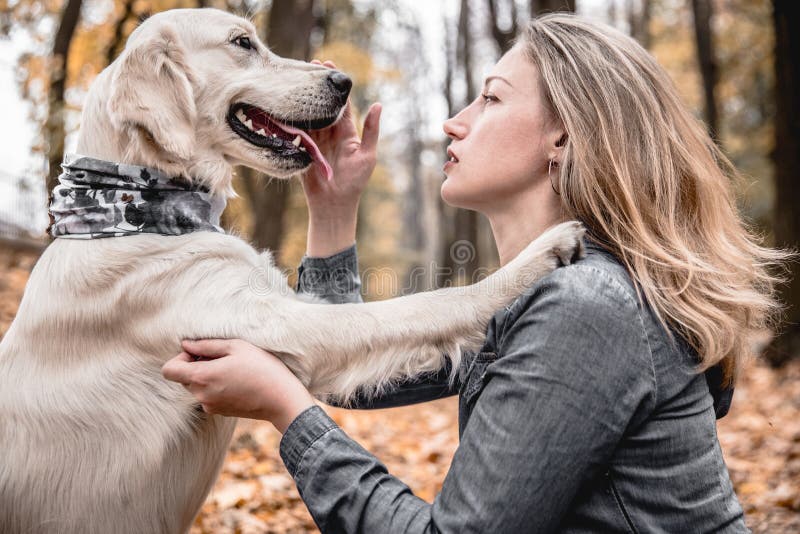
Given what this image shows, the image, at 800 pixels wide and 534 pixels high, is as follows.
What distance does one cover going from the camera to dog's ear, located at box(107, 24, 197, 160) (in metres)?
2.32

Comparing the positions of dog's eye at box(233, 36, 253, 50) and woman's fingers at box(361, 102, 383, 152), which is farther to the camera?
dog's eye at box(233, 36, 253, 50)

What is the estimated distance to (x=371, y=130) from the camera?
2.80 m

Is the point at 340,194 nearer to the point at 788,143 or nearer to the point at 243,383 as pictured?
the point at 243,383

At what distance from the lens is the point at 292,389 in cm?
179

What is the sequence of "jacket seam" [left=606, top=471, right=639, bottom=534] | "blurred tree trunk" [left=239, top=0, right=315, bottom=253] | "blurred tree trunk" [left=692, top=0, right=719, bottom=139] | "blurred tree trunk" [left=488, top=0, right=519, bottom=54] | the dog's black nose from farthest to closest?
1. "blurred tree trunk" [left=692, top=0, right=719, bottom=139]
2. "blurred tree trunk" [left=488, top=0, right=519, bottom=54]
3. "blurred tree trunk" [left=239, top=0, right=315, bottom=253]
4. the dog's black nose
5. "jacket seam" [left=606, top=471, right=639, bottom=534]

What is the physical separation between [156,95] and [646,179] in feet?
5.51

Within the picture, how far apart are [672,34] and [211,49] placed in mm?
20030

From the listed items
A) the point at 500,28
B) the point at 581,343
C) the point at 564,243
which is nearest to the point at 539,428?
the point at 581,343

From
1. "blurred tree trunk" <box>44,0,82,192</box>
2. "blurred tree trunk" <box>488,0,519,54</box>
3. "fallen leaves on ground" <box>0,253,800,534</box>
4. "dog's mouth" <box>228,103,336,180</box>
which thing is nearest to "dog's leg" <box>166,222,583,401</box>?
"dog's mouth" <box>228,103,336,180</box>

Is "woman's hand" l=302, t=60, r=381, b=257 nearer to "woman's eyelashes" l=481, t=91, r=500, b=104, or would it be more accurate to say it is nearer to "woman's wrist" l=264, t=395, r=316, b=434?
"woman's eyelashes" l=481, t=91, r=500, b=104

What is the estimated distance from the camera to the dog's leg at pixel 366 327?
206cm

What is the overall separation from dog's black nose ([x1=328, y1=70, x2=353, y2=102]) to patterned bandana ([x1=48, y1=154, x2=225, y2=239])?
82cm

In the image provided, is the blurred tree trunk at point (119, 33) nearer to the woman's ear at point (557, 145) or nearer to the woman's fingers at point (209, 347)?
the woman's fingers at point (209, 347)

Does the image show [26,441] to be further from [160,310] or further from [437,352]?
[437,352]
